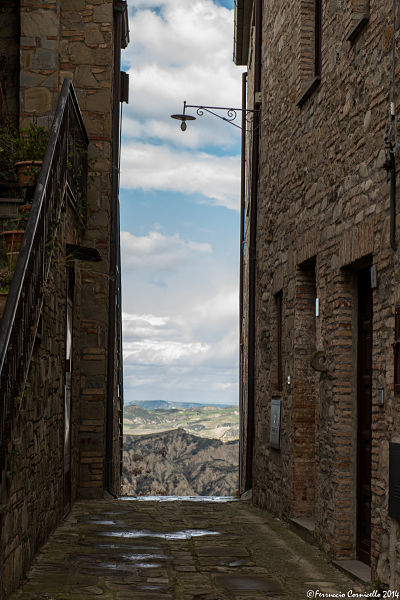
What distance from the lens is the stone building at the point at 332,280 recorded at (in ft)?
16.9

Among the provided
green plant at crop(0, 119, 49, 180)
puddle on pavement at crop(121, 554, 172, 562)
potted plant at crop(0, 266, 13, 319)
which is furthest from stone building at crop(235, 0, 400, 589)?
green plant at crop(0, 119, 49, 180)


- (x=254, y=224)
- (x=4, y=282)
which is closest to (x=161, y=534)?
(x=4, y=282)

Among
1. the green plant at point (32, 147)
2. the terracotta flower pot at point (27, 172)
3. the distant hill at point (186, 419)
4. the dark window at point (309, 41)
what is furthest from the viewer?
the distant hill at point (186, 419)

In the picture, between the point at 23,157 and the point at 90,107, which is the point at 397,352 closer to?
the point at 23,157

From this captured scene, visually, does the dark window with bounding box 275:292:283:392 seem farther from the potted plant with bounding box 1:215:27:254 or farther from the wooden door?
the potted plant with bounding box 1:215:27:254

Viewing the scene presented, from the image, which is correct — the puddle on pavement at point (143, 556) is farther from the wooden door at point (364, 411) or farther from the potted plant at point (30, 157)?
the potted plant at point (30, 157)

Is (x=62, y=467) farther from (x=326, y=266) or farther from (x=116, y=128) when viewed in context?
(x=116, y=128)

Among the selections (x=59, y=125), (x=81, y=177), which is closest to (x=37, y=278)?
(x=59, y=125)

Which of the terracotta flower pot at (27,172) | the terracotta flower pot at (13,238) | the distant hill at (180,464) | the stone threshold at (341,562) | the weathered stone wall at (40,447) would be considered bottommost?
the distant hill at (180,464)

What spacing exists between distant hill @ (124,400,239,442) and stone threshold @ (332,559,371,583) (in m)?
26.3

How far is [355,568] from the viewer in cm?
580

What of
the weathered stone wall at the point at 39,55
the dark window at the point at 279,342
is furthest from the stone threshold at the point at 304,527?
the weathered stone wall at the point at 39,55

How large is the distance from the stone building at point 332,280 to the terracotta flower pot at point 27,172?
2545 millimetres

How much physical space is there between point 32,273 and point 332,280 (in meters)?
2.52
